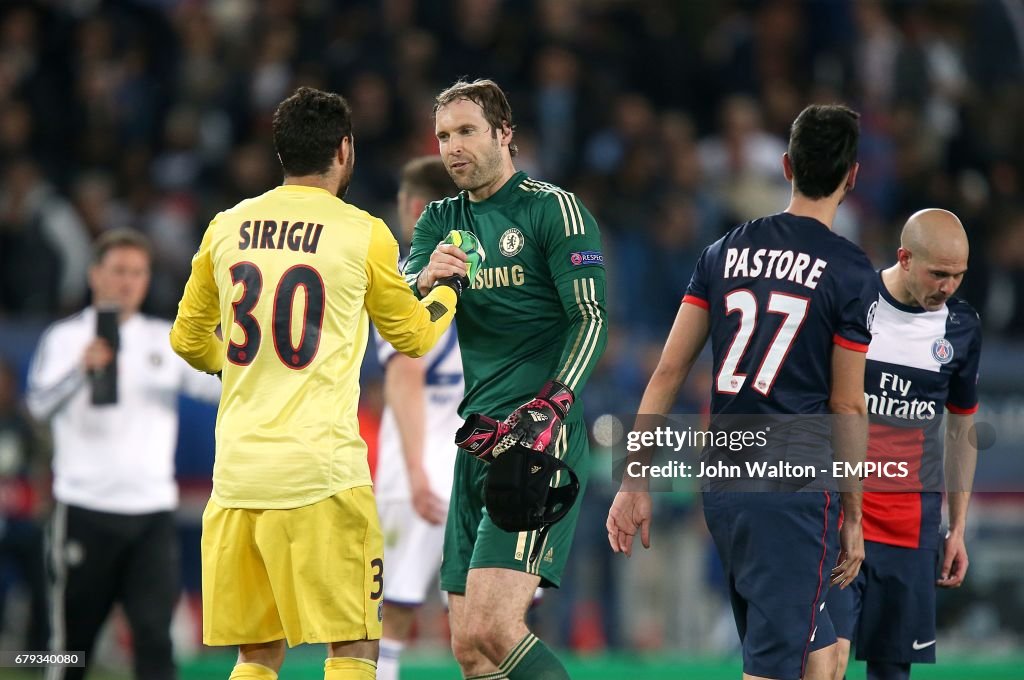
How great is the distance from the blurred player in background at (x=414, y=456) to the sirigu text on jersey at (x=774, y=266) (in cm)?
240

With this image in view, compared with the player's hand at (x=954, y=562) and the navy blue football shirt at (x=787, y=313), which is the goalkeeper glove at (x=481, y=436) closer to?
the navy blue football shirt at (x=787, y=313)

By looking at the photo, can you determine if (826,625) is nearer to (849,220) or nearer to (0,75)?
(849,220)

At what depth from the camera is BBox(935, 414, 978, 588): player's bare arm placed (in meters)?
5.96

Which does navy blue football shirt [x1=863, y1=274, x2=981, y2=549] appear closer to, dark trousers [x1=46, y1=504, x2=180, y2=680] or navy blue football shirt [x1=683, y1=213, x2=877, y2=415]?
navy blue football shirt [x1=683, y1=213, x2=877, y2=415]

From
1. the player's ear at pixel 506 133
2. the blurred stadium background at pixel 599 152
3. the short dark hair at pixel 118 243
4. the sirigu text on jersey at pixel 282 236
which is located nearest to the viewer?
the sirigu text on jersey at pixel 282 236

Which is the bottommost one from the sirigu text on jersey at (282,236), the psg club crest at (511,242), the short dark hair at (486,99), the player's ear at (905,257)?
the sirigu text on jersey at (282,236)

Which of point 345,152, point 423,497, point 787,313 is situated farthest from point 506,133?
point 423,497

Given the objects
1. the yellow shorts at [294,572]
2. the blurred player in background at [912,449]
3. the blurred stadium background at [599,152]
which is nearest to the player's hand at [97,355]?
the yellow shorts at [294,572]

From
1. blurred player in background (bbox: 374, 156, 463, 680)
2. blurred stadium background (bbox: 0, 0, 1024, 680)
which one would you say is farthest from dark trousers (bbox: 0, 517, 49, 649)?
blurred player in background (bbox: 374, 156, 463, 680)

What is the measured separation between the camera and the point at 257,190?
1216cm

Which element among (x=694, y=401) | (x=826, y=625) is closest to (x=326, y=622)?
(x=826, y=625)

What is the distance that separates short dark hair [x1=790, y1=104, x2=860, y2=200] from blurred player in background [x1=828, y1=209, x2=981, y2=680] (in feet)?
3.16

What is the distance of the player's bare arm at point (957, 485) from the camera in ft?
19.6

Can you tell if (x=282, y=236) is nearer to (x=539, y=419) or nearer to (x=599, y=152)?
(x=539, y=419)
